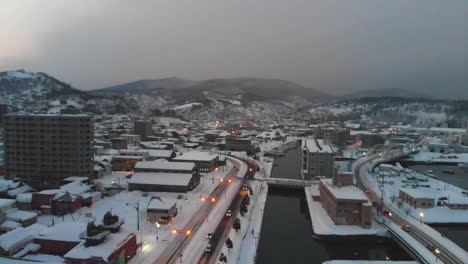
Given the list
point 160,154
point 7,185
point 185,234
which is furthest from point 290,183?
point 7,185

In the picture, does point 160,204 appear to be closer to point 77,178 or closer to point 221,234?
point 221,234

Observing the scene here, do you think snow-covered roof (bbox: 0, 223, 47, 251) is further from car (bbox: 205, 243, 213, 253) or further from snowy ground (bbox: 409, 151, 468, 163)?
snowy ground (bbox: 409, 151, 468, 163)

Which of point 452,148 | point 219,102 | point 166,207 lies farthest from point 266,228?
point 219,102

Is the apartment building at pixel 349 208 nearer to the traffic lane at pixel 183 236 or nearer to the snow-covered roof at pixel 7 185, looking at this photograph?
the traffic lane at pixel 183 236

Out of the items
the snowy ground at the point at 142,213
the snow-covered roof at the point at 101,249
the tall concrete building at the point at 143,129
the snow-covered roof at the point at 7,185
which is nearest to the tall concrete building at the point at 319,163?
the snowy ground at the point at 142,213

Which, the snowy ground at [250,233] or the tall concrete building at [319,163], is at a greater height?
the tall concrete building at [319,163]
